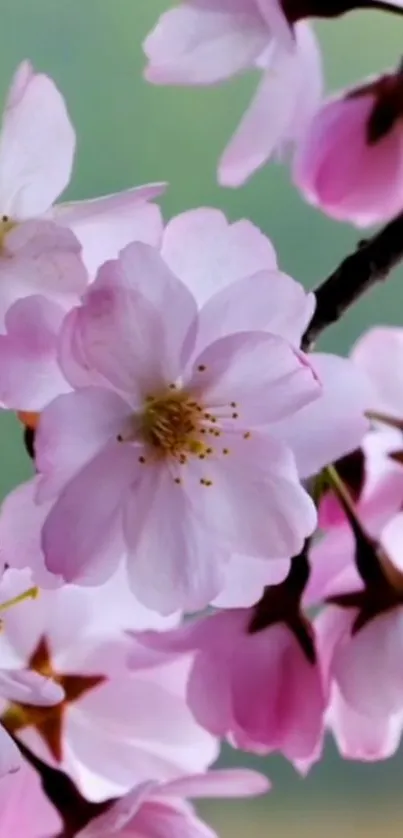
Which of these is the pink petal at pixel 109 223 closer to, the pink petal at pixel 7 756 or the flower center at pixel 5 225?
the flower center at pixel 5 225

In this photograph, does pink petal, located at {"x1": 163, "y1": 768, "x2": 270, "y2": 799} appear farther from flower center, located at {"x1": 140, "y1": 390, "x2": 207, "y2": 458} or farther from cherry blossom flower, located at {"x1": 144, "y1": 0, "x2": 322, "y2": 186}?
cherry blossom flower, located at {"x1": 144, "y1": 0, "x2": 322, "y2": 186}

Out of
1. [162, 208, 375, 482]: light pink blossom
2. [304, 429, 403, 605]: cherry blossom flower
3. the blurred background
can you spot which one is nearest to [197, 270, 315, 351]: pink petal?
[162, 208, 375, 482]: light pink blossom

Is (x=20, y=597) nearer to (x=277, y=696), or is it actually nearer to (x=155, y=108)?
(x=277, y=696)

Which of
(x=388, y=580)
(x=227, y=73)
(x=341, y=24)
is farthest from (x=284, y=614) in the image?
(x=341, y=24)

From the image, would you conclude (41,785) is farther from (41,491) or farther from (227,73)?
(227,73)

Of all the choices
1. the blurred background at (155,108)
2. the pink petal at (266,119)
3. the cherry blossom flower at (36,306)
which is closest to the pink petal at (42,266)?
the cherry blossom flower at (36,306)
